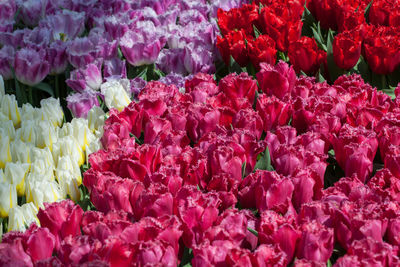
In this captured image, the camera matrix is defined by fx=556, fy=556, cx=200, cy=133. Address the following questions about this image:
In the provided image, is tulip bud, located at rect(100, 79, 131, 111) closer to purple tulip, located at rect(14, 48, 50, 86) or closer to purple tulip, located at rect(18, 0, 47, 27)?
purple tulip, located at rect(14, 48, 50, 86)

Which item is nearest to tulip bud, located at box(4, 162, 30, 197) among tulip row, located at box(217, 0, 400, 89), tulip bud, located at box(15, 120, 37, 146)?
tulip bud, located at box(15, 120, 37, 146)

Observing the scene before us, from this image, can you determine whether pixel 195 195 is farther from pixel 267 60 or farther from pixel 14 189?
pixel 267 60

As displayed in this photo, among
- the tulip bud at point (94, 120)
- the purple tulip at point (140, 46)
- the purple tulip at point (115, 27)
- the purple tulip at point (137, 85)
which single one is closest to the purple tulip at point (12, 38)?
the purple tulip at point (115, 27)

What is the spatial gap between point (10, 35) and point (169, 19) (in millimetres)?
757

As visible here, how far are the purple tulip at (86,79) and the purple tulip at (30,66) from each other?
12 centimetres

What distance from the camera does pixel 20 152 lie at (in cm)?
158

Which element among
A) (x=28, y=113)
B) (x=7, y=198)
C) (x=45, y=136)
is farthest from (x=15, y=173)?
(x=28, y=113)

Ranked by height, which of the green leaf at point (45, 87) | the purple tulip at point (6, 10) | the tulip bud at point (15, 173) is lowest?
the green leaf at point (45, 87)

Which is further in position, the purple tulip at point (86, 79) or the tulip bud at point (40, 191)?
the purple tulip at point (86, 79)

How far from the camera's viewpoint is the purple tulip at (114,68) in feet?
7.59

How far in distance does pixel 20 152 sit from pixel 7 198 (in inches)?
8.6

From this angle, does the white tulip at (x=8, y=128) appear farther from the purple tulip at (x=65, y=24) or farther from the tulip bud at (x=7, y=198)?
the purple tulip at (x=65, y=24)

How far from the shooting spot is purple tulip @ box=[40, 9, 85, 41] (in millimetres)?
2629

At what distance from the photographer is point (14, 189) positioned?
1.42 metres
